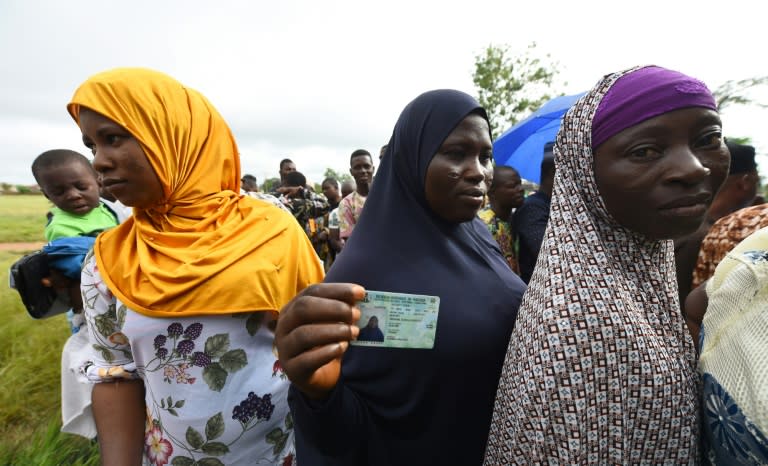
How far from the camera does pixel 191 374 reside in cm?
126

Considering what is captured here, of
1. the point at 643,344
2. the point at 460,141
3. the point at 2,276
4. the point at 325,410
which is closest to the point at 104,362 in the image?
the point at 325,410

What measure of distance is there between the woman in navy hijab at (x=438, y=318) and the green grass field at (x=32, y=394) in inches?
85.2

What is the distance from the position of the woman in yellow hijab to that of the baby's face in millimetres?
→ 1412

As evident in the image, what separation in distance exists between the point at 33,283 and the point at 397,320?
1.84m

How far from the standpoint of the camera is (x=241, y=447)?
1.33 m

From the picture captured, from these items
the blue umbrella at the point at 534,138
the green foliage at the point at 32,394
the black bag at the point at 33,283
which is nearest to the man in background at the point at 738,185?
the blue umbrella at the point at 534,138

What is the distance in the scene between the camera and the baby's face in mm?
2385

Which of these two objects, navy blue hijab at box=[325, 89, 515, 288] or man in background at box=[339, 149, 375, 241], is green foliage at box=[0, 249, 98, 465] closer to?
navy blue hijab at box=[325, 89, 515, 288]

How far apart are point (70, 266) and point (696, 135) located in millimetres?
2384

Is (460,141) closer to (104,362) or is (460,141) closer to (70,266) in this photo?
(104,362)

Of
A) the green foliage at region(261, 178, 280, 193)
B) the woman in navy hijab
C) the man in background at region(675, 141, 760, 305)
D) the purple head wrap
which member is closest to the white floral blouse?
the woman in navy hijab

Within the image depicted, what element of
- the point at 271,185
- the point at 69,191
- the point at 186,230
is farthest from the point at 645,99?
the point at 271,185

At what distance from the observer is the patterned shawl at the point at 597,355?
2.87 ft

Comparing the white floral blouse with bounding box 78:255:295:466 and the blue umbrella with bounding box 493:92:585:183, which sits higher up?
the blue umbrella with bounding box 493:92:585:183
